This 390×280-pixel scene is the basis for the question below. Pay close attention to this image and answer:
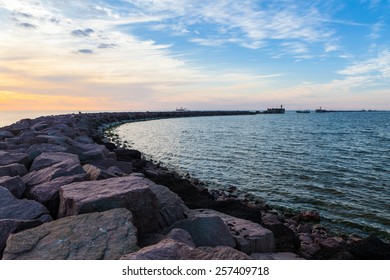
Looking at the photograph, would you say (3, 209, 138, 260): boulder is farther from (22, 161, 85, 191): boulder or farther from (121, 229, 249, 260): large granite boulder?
(22, 161, 85, 191): boulder

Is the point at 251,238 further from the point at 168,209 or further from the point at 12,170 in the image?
the point at 12,170

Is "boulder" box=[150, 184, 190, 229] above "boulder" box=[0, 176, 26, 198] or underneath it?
underneath

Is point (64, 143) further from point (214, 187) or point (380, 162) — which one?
point (380, 162)

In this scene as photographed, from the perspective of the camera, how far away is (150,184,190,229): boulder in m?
5.88

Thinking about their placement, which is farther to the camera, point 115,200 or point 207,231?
point 207,231

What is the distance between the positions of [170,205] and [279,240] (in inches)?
116

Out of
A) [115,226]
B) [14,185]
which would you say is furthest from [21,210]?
[115,226]

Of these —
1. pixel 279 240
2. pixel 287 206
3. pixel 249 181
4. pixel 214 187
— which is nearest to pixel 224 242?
pixel 279 240

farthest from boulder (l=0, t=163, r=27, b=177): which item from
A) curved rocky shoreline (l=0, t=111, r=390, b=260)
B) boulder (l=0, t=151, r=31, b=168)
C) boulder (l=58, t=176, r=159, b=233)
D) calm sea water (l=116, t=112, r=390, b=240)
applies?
calm sea water (l=116, t=112, r=390, b=240)

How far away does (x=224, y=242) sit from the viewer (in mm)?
Result: 5453

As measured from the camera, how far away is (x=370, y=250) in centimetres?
694

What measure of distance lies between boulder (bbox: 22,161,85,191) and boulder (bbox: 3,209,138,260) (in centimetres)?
226

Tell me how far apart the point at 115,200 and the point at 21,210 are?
177 centimetres

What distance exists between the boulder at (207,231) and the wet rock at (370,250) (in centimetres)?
326
